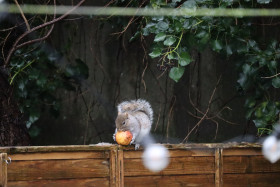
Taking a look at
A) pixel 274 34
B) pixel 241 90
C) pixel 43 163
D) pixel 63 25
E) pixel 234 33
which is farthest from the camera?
pixel 63 25

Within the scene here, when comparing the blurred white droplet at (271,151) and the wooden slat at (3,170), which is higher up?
the blurred white droplet at (271,151)

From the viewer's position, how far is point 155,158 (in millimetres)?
2242

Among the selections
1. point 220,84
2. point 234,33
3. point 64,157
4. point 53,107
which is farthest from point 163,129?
point 64,157

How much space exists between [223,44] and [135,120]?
25.1 inches

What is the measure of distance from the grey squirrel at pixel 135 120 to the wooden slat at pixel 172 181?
163 mm

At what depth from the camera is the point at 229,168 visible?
235 cm

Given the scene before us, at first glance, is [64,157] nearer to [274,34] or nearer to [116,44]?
[116,44]

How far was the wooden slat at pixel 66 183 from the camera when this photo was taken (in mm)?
2119

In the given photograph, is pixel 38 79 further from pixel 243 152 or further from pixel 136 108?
pixel 243 152

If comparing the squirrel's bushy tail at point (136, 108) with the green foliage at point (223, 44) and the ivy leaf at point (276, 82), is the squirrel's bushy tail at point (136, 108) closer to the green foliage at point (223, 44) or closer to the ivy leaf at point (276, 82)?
the green foliage at point (223, 44)

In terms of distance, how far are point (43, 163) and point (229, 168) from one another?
916 mm

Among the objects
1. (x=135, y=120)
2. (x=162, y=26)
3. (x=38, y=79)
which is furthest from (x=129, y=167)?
(x=38, y=79)

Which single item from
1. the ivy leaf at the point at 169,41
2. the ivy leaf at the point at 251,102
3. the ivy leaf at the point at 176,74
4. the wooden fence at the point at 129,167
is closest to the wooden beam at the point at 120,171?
the wooden fence at the point at 129,167

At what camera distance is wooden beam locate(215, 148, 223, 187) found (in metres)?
2.34
